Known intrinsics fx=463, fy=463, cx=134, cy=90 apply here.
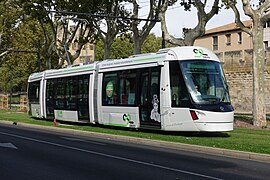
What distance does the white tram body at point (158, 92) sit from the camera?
59.7ft

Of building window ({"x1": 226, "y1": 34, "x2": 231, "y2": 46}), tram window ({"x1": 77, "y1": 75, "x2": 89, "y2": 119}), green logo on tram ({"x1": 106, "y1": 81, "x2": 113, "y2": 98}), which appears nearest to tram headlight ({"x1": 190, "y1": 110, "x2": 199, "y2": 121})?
green logo on tram ({"x1": 106, "y1": 81, "x2": 113, "y2": 98})

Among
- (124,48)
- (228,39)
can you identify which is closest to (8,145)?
(228,39)

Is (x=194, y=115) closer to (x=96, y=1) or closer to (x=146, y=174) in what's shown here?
(x=146, y=174)

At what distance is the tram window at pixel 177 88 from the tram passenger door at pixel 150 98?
811mm

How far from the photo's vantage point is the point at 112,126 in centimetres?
2458

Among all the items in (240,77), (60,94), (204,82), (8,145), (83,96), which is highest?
(240,77)

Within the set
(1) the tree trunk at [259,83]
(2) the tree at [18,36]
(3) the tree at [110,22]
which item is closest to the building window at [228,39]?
(2) the tree at [18,36]

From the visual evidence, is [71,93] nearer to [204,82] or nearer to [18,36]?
[204,82]

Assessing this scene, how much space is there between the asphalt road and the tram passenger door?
370 centimetres

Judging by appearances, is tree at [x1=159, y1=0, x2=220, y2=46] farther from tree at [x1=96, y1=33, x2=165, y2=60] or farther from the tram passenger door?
tree at [x1=96, y1=33, x2=165, y2=60]

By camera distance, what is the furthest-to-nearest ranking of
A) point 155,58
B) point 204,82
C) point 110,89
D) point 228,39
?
point 228,39
point 110,89
point 155,58
point 204,82

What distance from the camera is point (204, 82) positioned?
18562 mm

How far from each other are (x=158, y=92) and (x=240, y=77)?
23519mm

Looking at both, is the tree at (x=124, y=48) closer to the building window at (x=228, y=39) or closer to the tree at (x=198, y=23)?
the building window at (x=228, y=39)
